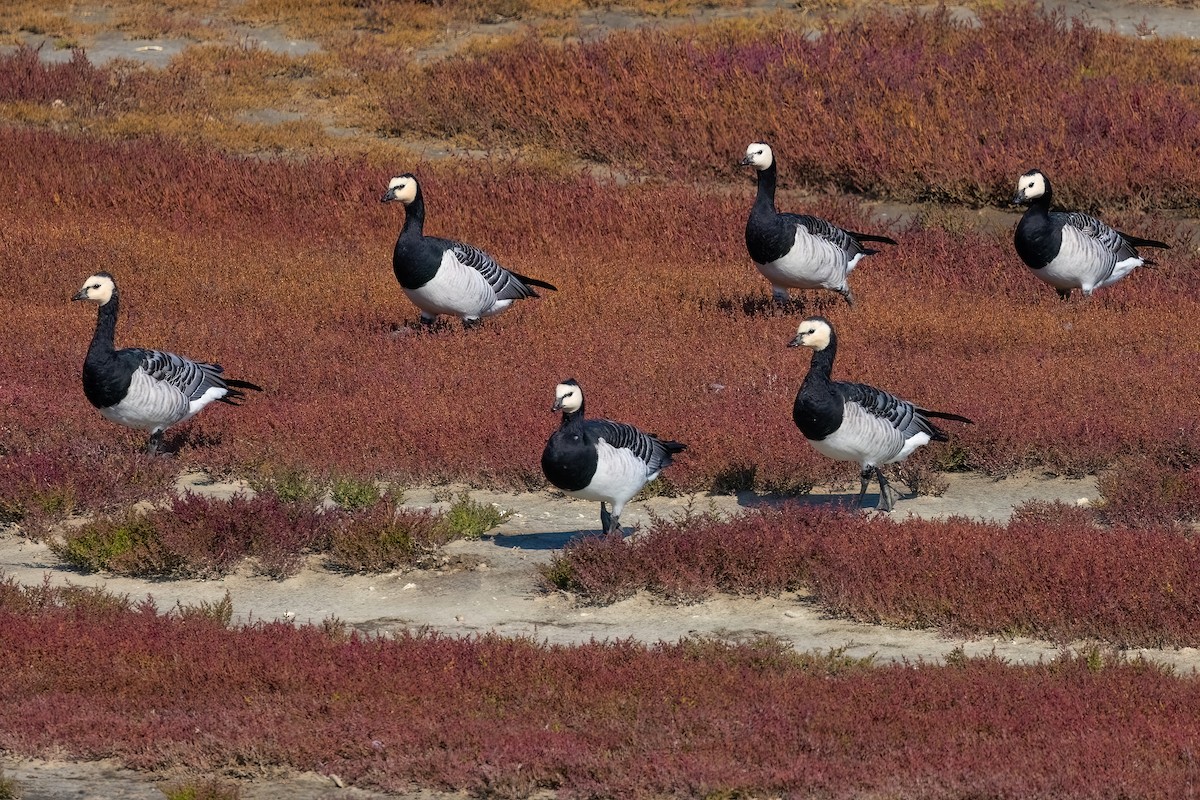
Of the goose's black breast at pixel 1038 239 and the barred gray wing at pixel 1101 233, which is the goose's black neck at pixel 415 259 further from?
the barred gray wing at pixel 1101 233

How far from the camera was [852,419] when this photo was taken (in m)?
12.5

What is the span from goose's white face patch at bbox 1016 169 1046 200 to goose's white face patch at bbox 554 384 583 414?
30.7 feet

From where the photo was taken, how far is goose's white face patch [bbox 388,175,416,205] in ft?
61.1

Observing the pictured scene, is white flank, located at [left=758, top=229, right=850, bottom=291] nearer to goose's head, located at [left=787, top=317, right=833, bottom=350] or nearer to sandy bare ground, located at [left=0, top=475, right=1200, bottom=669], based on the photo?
sandy bare ground, located at [left=0, top=475, right=1200, bottom=669]

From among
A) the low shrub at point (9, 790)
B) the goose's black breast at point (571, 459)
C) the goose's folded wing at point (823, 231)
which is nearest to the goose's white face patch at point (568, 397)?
the goose's black breast at point (571, 459)

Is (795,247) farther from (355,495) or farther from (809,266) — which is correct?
(355,495)

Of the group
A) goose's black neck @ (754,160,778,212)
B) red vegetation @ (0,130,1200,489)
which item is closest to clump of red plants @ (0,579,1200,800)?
red vegetation @ (0,130,1200,489)

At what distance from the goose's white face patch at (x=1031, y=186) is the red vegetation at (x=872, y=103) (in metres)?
4.35

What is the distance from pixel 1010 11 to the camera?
30.4 metres

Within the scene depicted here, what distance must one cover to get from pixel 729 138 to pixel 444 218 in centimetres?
513

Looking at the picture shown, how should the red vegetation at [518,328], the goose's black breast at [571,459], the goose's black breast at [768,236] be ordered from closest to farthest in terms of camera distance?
the goose's black breast at [571,459] < the red vegetation at [518,328] < the goose's black breast at [768,236]

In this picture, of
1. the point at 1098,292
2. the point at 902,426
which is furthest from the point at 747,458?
the point at 1098,292

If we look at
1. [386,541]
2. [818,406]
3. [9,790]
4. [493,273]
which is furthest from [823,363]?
[9,790]

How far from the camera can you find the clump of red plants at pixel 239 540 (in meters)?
11.9
